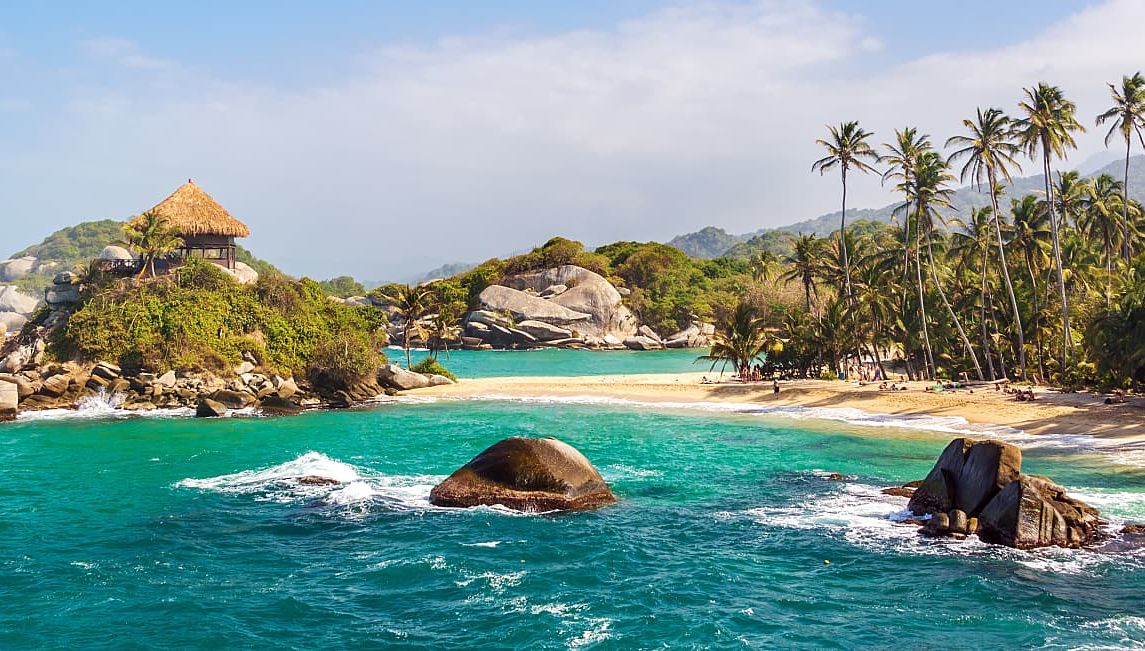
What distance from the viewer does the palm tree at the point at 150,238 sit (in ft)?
180

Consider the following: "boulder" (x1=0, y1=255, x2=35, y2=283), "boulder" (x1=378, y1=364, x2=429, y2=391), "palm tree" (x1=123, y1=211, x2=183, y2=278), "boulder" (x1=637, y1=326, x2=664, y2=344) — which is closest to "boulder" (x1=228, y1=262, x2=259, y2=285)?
"palm tree" (x1=123, y1=211, x2=183, y2=278)

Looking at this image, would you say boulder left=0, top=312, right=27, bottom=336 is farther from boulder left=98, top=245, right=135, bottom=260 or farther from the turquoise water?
the turquoise water

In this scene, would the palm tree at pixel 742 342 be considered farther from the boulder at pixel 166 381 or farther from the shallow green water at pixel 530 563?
the boulder at pixel 166 381

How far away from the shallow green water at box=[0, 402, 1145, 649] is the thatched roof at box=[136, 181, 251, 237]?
103 ft

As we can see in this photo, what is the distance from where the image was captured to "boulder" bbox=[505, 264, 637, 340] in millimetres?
111688

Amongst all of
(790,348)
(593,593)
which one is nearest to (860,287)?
(790,348)

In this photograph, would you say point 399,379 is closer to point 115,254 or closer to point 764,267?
point 115,254

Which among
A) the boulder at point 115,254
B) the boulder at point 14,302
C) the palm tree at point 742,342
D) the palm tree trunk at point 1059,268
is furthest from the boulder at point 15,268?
the palm tree trunk at point 1059,268

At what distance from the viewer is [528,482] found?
24.3 meters

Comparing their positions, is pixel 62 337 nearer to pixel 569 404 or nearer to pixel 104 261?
pixel 104 261

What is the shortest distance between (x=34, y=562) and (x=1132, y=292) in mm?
42098

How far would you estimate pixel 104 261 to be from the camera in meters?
57.7

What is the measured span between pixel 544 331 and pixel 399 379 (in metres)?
53.8

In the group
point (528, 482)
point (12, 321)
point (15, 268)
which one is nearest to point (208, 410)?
point (528, 482)
